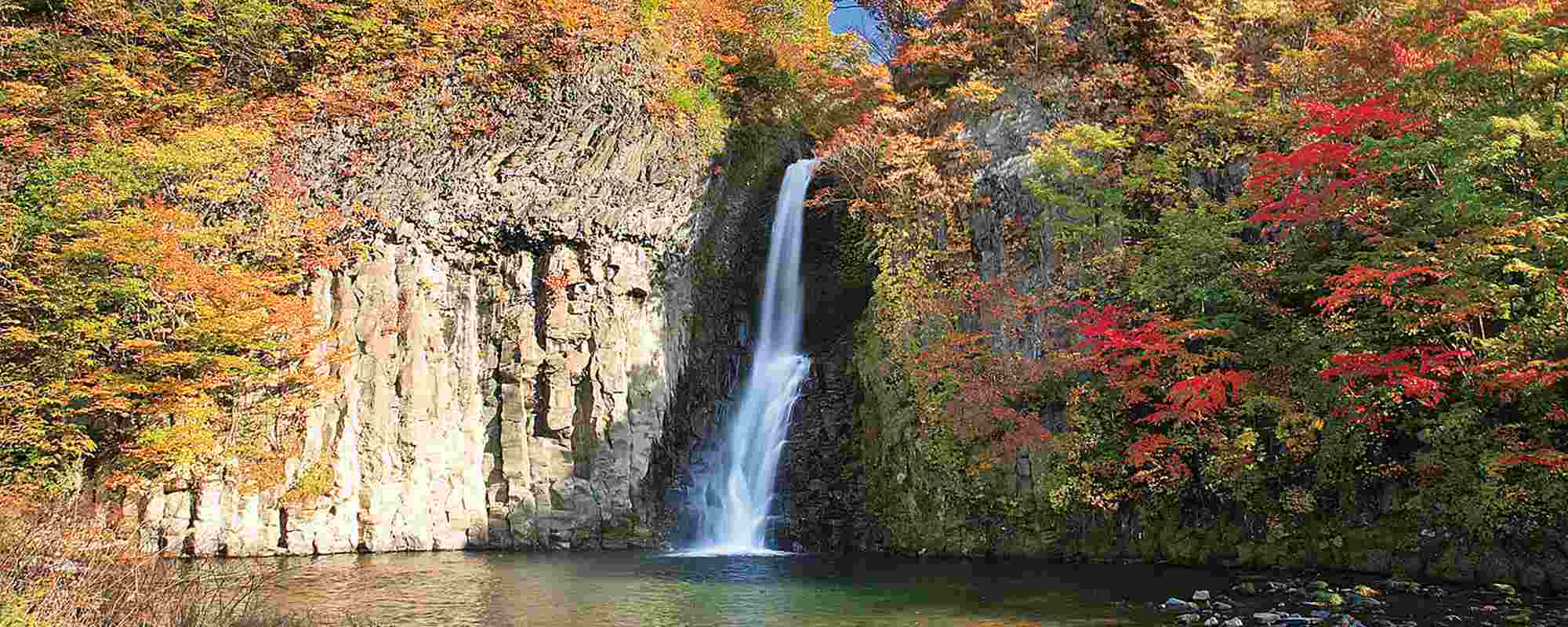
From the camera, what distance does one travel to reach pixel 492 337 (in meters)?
22.1

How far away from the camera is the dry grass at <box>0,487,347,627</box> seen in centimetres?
728

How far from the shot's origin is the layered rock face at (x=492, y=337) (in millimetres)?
20469

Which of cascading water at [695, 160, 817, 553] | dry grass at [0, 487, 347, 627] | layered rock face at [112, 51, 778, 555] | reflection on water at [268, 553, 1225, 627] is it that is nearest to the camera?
dry grass at [0, 487, 347, 627]

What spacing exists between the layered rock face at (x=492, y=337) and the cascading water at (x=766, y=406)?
147cm

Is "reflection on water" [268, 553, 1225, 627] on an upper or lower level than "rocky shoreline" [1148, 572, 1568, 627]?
upper

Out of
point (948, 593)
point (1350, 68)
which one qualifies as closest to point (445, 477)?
point (948, 593)

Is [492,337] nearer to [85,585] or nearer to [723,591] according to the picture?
[723,591]

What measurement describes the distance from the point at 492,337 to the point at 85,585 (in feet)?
47.2

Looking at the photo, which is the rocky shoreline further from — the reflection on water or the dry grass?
the dry grass

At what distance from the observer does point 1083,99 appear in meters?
22.2

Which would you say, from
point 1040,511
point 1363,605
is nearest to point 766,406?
point 1040,511

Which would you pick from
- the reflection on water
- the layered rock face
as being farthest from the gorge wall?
the layered rock face

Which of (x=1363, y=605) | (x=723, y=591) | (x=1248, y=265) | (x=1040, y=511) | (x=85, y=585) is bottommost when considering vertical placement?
(x=1363, y=605)

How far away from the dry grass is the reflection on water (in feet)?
12.1
